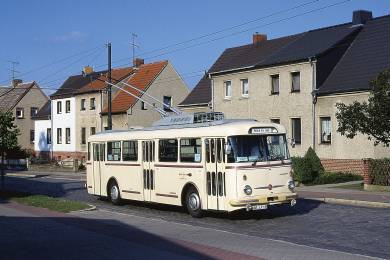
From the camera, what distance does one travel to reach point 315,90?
33.5 metres

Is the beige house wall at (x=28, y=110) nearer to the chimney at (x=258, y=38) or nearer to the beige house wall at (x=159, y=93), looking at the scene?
the beige house wall at (x=159, y=93)

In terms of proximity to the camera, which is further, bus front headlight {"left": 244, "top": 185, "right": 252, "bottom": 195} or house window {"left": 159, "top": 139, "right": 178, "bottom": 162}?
house window {"left": 159, "top": 139, "right": 178, "bottom": 162}

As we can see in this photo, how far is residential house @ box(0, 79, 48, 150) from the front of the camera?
244ft

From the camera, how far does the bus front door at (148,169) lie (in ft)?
64.2

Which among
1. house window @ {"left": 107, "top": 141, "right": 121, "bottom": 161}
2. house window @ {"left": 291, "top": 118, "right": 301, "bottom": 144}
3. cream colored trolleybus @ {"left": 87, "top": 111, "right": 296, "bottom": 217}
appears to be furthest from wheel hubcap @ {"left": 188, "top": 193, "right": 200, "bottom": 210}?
house window @ {"left": 291, "top": 118, "right": 301, "bottom": 144}

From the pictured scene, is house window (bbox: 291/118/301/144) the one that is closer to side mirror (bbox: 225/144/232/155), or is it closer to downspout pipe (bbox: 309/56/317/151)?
downspout pipe (bbox: 309/56/317/151)

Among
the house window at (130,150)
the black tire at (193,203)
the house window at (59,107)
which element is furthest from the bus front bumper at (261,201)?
the house window at (59,107)

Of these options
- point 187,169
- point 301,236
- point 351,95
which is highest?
point 351,95

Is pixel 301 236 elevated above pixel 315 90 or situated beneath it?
situated beneath

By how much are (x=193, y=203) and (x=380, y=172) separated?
9.53m

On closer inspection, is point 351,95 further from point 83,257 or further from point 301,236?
point 83,257

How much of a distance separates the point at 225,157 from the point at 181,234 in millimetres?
2978

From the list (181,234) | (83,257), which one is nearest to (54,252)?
(83,257)

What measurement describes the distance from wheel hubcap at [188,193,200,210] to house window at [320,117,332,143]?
17.0 m
